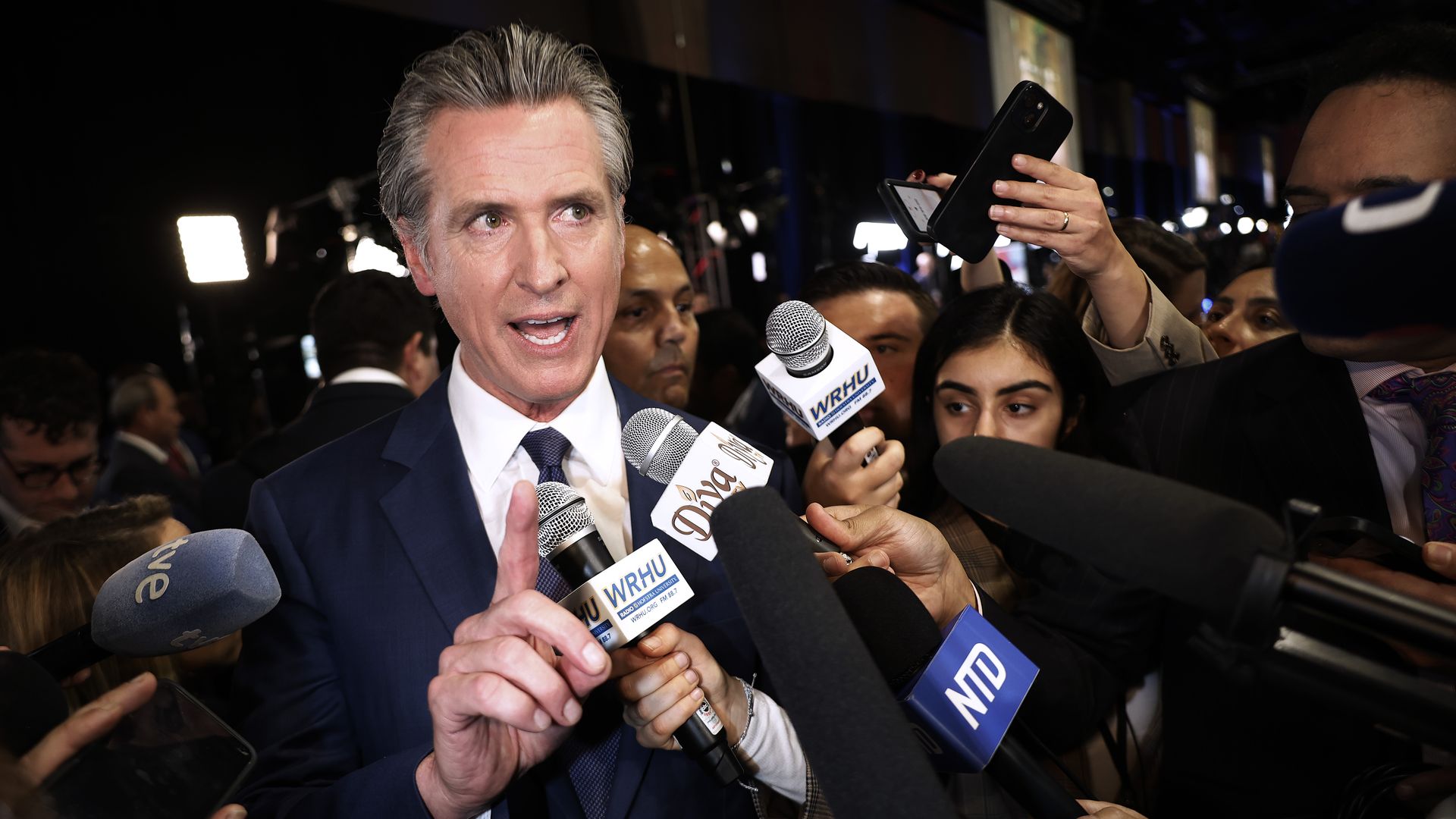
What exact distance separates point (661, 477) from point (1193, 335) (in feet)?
3.00

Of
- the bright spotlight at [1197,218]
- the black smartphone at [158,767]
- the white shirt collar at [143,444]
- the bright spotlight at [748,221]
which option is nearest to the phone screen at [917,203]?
the black smartphone at [158,767]

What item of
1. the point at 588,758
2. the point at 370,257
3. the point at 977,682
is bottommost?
the point at 588,758

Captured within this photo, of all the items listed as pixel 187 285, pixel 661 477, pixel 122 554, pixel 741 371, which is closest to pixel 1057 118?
pixel 661 477

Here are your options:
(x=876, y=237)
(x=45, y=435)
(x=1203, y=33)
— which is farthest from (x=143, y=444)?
(x=1203, y=33)

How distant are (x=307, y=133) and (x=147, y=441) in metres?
2.09

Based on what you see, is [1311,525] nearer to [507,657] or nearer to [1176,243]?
[507,657]

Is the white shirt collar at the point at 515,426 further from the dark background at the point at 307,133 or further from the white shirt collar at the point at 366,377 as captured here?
the dark background at the point at 307,133

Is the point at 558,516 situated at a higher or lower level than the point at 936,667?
higher

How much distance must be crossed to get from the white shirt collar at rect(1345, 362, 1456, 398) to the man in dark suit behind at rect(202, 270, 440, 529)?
7.89 ft

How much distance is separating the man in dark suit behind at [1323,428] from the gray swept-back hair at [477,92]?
0.98 meters

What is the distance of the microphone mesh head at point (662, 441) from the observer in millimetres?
1159

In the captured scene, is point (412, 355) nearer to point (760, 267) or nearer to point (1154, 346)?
point (1154, 346)

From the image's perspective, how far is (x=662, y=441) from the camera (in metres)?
1.16

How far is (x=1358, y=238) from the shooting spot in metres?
0.48
